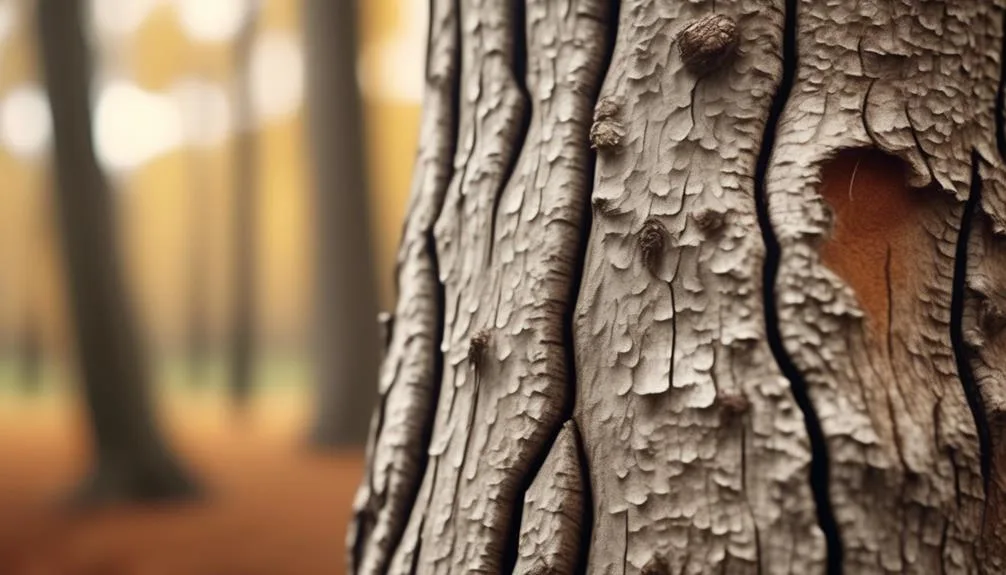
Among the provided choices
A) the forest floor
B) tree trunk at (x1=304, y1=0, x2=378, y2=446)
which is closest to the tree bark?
the forest floor

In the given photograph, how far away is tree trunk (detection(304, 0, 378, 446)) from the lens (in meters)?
6.87

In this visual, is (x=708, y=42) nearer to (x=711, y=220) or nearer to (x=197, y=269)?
(x=711, y=220)

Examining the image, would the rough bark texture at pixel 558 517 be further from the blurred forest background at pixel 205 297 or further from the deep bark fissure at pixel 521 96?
the blurred forest background at pixel 205 297

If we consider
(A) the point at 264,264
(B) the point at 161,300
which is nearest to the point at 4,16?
(A) the point at 264,264

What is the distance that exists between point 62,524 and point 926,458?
5066 millimetres

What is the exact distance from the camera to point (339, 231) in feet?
22.8

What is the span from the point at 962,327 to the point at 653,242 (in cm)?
29

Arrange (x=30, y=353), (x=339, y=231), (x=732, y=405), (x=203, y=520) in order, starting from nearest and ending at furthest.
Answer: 1. (x=732, y=405)
2. (x=203, y=520)
3. (x=339, y=231)
4. (x=30, y=353)

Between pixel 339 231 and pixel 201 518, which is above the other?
pixel 339 231

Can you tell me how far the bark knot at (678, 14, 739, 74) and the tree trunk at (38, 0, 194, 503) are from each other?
16.1 feet

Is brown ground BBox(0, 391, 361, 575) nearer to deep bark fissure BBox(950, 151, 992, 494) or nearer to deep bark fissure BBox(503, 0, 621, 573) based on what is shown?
deep bark fissure BBox(503, 0, 621, 573)

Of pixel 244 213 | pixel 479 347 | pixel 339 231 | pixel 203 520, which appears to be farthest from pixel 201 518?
pixel 244 213

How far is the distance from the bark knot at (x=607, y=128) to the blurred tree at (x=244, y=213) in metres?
10.2

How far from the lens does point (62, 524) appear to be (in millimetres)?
4805
